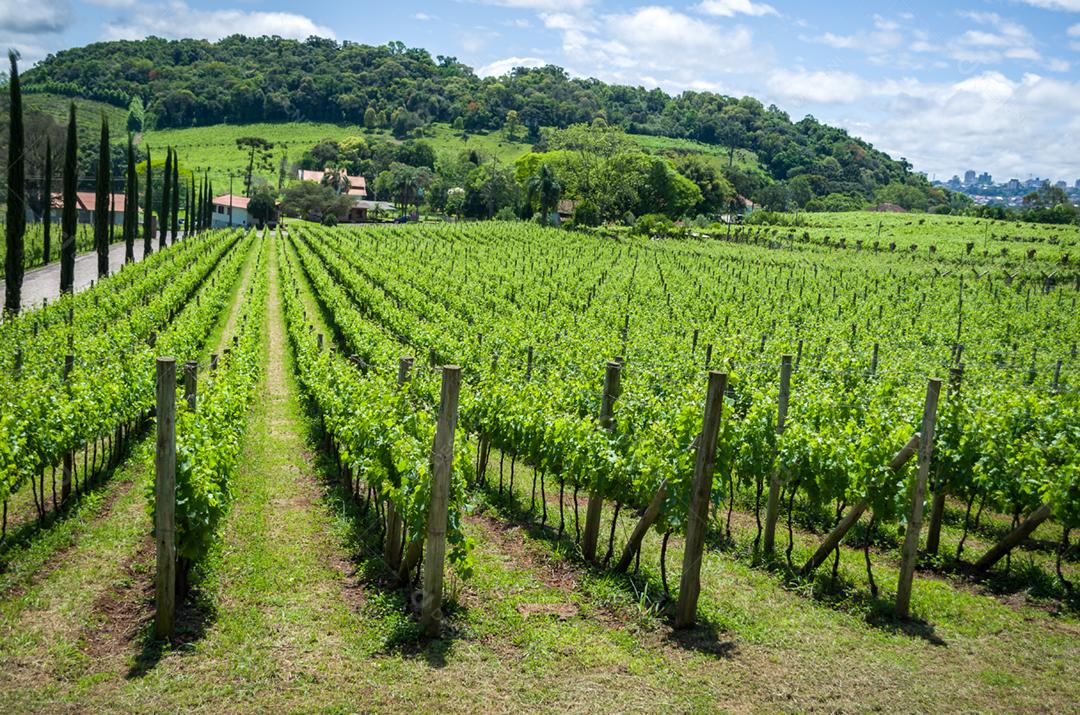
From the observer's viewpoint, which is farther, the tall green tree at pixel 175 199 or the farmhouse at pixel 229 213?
the farmhouse at pixel 229 213

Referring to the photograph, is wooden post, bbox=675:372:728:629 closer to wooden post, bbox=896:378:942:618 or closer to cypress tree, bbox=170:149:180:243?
wooden post, bbox=896:378:942:618

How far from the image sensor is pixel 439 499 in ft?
21.5

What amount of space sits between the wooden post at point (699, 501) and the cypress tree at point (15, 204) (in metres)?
28.7

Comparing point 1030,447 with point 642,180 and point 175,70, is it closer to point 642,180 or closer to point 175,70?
point 642,180

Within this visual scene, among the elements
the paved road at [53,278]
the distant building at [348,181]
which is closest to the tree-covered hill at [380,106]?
the distant building at [348,181]

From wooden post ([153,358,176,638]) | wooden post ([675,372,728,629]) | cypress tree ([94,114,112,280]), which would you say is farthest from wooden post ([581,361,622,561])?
cypress tree ([94,114,112,280])

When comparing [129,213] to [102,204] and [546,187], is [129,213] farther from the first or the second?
[546,187]

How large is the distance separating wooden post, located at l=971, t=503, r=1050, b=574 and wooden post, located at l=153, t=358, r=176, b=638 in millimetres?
8158

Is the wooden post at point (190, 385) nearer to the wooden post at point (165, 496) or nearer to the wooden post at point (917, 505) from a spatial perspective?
the wooden post at point (165, 496)

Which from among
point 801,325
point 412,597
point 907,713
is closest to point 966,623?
point 907,713

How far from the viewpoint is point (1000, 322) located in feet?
90.8

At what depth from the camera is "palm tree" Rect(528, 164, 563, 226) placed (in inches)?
3120

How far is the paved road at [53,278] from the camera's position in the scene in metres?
34.8

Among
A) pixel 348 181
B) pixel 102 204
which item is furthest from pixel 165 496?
pixel 348 181
